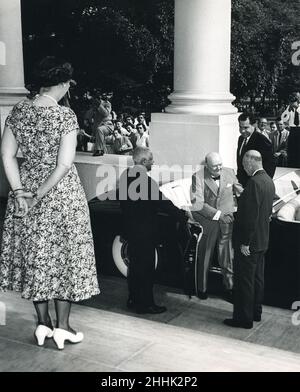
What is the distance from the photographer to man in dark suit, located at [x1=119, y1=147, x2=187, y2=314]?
5.64m

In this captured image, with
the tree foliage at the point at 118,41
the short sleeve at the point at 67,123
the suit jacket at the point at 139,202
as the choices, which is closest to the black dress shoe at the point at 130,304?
the suit jacket at the point at 139,202

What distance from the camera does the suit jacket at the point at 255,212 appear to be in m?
5.31

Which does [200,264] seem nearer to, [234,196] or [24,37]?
[234,196]

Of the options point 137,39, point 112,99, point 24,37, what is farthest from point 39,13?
point 112,99

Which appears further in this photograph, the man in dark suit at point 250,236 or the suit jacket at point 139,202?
the suit jacket at point 139,202

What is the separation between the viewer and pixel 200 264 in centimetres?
607

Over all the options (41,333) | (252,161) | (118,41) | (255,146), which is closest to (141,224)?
(252,161)

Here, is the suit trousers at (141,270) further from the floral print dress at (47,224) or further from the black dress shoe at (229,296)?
the floral print dress at (47,224)

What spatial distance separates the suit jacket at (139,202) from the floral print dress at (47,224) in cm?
132

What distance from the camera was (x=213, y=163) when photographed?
610 centimetres

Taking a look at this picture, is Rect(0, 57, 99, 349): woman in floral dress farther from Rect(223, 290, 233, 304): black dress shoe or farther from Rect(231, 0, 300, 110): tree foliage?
Rect(231, 0, 300, 110): tree foliage

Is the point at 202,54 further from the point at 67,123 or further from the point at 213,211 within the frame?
the point at 67,123

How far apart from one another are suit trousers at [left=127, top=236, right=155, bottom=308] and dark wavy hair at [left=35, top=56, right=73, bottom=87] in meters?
2.04

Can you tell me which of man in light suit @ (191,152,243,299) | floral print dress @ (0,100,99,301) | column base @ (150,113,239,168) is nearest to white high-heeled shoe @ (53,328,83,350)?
floral print dress @ (0,100,99,301)
